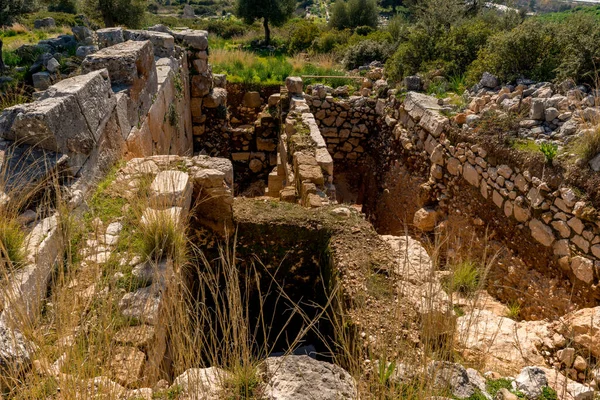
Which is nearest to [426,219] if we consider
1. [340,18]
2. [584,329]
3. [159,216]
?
[584,329]

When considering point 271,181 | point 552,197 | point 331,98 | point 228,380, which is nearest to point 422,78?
point 331,98

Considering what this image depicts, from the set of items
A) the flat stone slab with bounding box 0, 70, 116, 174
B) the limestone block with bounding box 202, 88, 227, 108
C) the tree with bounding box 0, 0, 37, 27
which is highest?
the tree with bounding box 0, 0, 37, 27

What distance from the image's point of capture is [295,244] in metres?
4.52

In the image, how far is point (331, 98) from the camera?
10.1 m

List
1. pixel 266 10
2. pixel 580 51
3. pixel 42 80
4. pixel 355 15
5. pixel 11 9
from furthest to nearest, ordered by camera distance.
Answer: pixel 355 15, pixel 266 10, pixel 11 9, pixel 42 80, pixel 580 51

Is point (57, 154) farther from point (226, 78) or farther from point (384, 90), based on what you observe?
point (226, 78)

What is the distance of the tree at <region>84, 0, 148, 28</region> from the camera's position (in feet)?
66.3

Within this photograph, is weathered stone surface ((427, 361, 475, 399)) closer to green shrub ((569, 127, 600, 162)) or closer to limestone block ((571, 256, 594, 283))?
limestone block ((571, 256, 594, 283))

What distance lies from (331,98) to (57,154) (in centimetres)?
734

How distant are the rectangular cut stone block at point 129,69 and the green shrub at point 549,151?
4.74 m

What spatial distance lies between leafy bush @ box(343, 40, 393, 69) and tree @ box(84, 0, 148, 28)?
12.1 metres

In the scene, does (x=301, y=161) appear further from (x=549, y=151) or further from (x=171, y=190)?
(x=549, y=151)

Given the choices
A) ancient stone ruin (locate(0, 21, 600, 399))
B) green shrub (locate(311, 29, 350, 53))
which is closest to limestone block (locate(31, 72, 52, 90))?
ancient stone ruin (locate(0, 21, 600, 399))

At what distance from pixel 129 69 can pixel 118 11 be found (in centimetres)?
1791
